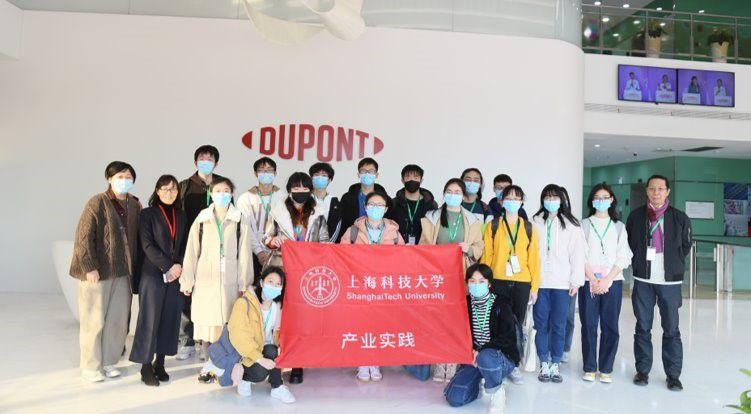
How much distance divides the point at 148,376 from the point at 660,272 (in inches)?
141

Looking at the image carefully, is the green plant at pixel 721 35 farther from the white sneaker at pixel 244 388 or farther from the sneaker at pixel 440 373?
the white sneaker at pixel 244 388

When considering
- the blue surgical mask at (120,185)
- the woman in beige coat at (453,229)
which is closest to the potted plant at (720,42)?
the woman in beige coat at (453,229)

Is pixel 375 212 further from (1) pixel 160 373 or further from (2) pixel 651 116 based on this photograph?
(2) pixel 651 116

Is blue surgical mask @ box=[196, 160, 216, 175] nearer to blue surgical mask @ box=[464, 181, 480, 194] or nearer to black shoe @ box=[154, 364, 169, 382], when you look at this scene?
black shoe @ box=[154, 364, 169, 382]

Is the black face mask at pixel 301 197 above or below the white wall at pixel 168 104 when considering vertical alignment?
below

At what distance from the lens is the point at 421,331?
357 centimetres

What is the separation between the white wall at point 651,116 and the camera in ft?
29.1

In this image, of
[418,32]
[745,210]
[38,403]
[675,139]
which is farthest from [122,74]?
[745,210]

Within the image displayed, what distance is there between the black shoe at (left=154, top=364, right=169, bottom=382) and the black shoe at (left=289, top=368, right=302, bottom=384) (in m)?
0.84

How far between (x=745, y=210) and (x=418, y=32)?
36.0 ft

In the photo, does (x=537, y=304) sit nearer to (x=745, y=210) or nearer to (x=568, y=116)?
(x=568, y=116)

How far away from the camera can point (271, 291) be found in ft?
11.4

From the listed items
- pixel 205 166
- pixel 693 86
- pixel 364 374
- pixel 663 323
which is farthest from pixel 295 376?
pixel 693 86

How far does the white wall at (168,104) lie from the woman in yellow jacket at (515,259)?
3.60 metres
